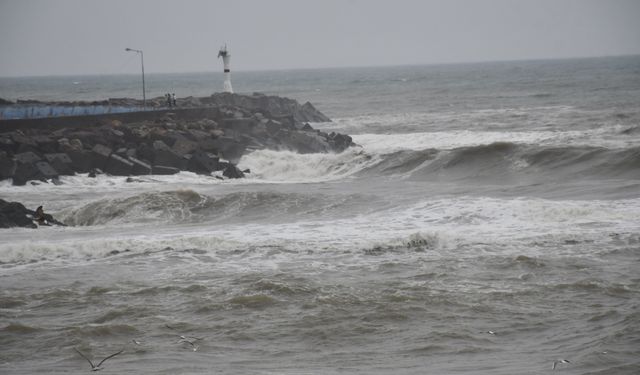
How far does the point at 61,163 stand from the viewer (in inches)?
859

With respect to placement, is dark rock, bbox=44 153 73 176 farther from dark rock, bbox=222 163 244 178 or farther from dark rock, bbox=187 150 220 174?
dark rock, bbox=222 163 244 178

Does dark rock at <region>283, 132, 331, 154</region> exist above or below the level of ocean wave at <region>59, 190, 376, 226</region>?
above

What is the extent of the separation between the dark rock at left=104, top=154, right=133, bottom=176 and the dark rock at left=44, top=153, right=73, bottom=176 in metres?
0.96

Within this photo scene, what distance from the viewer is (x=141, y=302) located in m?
9.77

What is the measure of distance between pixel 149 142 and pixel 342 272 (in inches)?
570

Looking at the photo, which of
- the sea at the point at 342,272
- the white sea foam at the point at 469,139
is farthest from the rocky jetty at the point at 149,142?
the white sea foam at the point at 469,139

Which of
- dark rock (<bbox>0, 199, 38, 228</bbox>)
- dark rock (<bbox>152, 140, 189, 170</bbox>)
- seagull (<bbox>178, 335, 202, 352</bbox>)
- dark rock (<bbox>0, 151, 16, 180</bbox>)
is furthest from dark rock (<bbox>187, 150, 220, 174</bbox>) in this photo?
seagull (<bbox>178, 335, 202, 352</bbox>)

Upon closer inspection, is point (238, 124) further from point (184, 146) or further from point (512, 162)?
point (512, 162)

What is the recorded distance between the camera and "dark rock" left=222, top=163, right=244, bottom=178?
22.2 meters

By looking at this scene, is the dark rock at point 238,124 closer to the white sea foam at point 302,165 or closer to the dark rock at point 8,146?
the white sea foam at point 302,165

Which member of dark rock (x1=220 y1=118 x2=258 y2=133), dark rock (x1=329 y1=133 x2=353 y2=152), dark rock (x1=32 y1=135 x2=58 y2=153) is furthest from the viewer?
dark rock (x1=220 y1=118 x2=258 y2=133)

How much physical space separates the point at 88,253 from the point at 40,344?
4506 millimetres

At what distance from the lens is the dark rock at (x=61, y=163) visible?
21.7m

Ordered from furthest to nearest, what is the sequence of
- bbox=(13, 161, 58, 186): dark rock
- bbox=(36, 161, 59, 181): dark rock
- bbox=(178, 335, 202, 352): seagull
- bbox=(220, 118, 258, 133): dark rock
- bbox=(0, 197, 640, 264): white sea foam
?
bbox=(220, 118, 258, 133): dark rock
bbox=(36, 161, 59, 181): dark rock
bbox=(13, 161, 58, 186): dark rock
bbox=(0, 197, 640, 264): white sea foam
bbox=(178, 335, 202, 352): seagull
